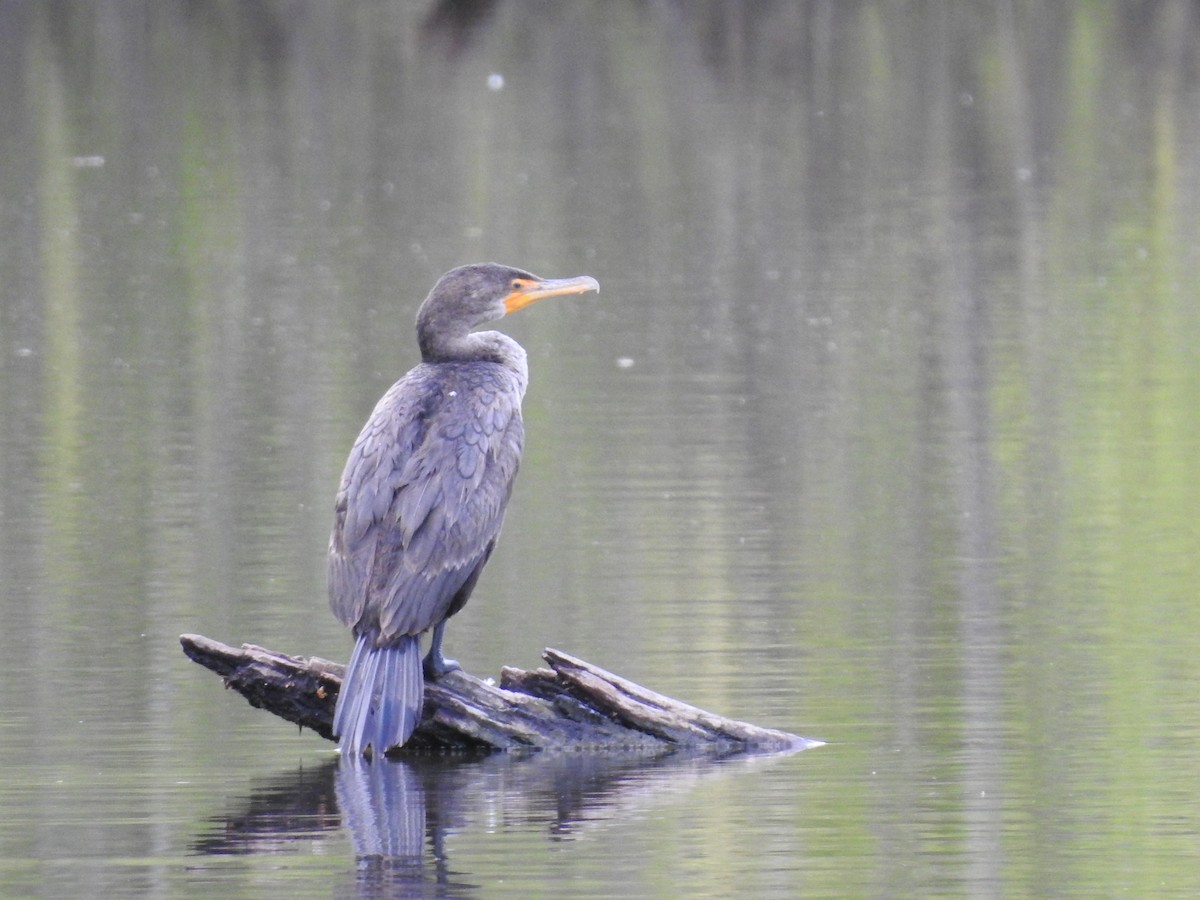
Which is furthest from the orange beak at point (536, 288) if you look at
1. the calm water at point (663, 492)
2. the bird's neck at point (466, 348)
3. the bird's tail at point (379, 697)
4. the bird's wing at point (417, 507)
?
the bird's tail at point (379, 697)

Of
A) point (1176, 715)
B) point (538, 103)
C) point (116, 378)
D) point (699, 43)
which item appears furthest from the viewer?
point (699, 43)

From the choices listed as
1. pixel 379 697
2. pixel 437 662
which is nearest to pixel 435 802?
pixel 379 697

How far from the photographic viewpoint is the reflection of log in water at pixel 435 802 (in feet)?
21.0

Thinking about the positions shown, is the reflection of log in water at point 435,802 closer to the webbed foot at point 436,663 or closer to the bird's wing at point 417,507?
the webbed foot at point 436,663

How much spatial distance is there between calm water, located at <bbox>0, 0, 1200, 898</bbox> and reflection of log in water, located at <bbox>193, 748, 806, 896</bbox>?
22 millimetres

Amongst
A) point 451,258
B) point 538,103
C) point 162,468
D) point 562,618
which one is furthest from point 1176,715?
point 538,103

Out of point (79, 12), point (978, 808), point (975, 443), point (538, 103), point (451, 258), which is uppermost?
point (79, 12)

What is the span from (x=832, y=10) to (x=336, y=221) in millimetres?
23162

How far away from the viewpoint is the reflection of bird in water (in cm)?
Answer: 727

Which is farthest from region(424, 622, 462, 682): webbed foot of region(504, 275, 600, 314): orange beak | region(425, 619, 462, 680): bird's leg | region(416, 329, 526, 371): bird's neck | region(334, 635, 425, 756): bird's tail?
region(504, 275, 600, 314): orange beak

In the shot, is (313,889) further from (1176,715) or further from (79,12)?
(79,12)

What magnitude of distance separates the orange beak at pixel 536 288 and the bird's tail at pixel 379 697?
1528 millimetres

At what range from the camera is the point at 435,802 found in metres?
6.96

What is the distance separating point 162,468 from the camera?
12.7 m
